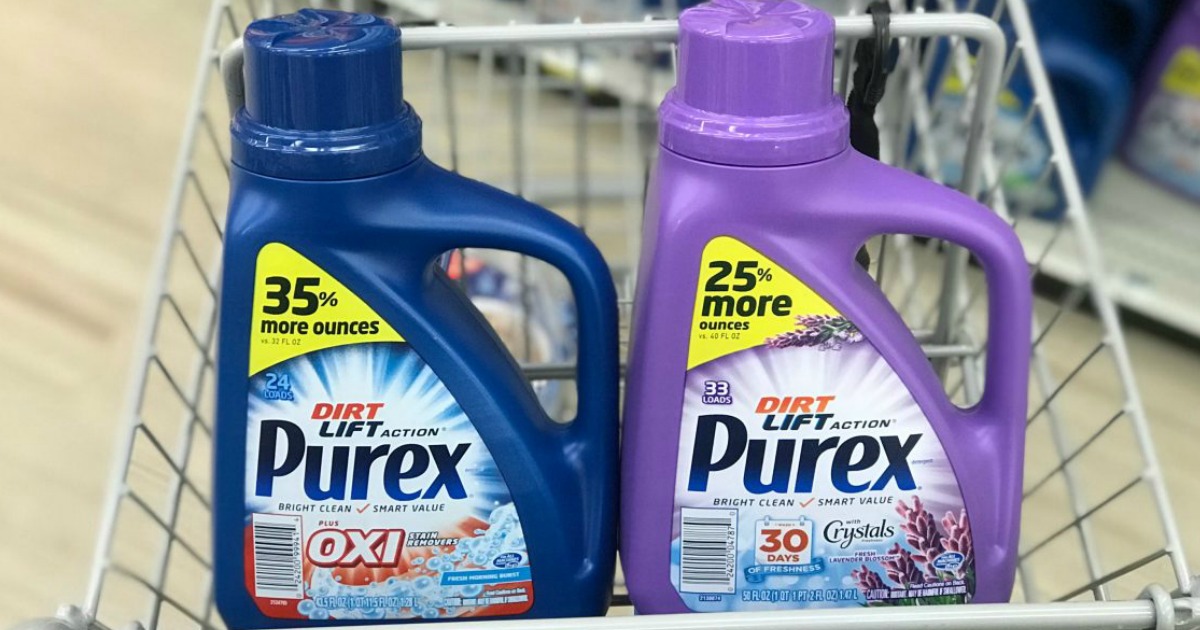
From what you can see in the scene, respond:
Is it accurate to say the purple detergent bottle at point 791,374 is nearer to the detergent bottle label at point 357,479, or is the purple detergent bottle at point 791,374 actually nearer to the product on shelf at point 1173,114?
the detergent bottle label at point 357,479

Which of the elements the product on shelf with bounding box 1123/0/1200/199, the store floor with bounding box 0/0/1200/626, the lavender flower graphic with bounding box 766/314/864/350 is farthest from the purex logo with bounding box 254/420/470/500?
the product on shelf with bounding box 1123/0/1200/199

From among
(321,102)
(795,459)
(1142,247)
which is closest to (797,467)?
(795,459)

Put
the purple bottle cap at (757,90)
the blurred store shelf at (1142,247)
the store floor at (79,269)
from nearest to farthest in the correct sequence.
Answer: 1. the purple bottle cap at (757,90)
2. the store floor at (79,269)
3. the blurred store shelf at (1142,247)

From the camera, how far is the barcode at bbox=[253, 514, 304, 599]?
1.38 ft

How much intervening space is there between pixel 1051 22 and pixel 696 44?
2.79 feet

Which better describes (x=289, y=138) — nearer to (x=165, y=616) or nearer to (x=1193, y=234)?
(x=165, y=616)

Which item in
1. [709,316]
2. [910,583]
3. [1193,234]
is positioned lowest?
[1193,234]

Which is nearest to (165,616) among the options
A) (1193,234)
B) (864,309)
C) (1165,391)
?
(864,309)

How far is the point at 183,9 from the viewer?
1525 millimetres

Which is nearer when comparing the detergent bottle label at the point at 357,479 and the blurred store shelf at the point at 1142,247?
the detergent bottle label at the point at 357,479

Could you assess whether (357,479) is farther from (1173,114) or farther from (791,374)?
(1173,114)

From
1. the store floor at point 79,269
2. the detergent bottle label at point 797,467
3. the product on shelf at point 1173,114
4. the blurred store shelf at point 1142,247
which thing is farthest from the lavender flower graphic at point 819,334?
the product on shelf at point 1173,114

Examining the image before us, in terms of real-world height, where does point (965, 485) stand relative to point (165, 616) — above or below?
above

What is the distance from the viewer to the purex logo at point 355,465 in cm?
41
